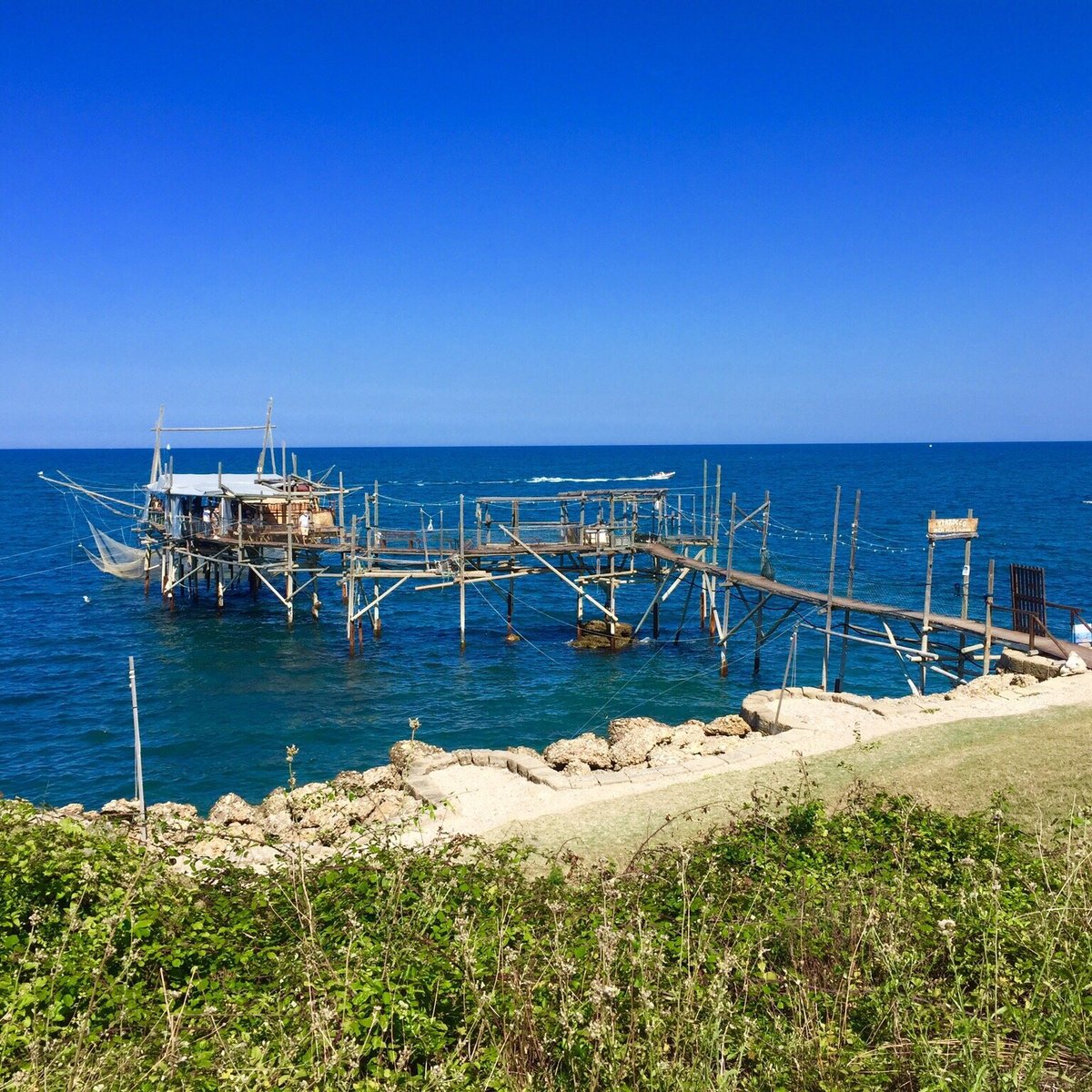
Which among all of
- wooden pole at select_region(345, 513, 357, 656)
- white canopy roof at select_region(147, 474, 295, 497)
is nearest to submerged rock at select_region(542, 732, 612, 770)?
wooden pole at select_region(345, 513, 357, 656)

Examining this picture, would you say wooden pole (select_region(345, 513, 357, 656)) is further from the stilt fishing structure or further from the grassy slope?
the grassy slope

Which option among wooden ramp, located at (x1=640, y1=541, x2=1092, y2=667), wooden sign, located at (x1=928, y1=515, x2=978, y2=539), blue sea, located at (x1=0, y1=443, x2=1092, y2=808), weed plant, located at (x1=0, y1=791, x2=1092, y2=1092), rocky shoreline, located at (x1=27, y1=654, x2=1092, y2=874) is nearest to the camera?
weed plant, located at (x1=0, y1=791, x2=1092, y2=1092)

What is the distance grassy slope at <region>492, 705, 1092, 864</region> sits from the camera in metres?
10.5

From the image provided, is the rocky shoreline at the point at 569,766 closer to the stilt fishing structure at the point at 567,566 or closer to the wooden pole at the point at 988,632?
the wooden pole at the point at 988,632

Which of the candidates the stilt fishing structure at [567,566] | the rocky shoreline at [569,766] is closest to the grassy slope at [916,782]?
the rocky shoreline at [569,766]

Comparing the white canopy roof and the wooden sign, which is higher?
the white canopy roof

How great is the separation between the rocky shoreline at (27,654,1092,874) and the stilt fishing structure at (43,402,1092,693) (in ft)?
16.1

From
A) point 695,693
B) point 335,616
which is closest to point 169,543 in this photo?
point 335,616

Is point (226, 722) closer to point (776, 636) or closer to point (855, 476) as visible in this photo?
point (776, 636)

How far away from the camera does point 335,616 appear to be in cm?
3462

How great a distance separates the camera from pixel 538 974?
6191 millimetres

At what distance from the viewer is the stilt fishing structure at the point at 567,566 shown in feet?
73.4

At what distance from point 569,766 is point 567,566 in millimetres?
18265

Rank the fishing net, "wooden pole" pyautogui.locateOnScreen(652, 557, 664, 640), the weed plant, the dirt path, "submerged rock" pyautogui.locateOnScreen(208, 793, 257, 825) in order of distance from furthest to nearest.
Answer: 1. the fishing net
2. "wooden pole" pyautogui.locateOnScreen(652, 557, 664, 640)
3. "submerged rock" pyautogui.locateOnScreen(208, 793, 257, 825)
4. the dirt path
5. the weed plant
